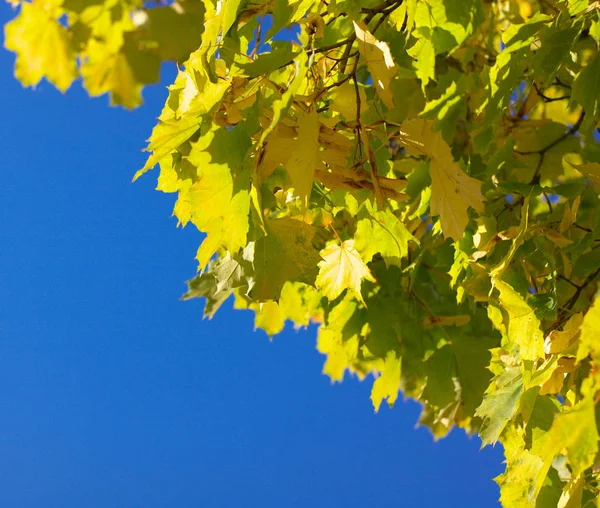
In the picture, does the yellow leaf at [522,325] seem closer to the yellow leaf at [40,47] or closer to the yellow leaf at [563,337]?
the yellow leaf at [563,337]

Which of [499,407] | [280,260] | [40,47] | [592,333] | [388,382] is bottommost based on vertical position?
[592,333]

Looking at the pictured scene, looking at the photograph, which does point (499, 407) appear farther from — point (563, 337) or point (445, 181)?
point (445, 181)

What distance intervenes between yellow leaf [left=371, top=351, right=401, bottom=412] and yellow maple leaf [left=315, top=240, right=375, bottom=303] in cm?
62

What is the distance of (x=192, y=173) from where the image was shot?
106 cm

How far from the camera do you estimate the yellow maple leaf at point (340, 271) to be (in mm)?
1207

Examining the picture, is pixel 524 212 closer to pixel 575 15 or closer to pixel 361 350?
pixel 575 15

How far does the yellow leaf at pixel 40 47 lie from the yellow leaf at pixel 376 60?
4.17 feet

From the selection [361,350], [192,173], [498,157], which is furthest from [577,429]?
[361,350]

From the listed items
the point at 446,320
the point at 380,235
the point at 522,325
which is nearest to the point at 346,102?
the point at 380,235

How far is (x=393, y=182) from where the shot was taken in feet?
3.48

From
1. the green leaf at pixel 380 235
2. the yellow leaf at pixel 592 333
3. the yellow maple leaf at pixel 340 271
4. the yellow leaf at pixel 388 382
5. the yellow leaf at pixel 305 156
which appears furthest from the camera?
the yellow leaf at pixel 388 382

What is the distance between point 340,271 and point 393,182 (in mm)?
222

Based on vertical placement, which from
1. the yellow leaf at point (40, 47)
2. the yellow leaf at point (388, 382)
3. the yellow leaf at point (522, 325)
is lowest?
the yellow leaf at point (522, 325)

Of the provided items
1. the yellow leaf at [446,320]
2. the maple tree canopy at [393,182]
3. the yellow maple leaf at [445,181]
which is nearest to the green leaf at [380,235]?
the maple tree canopy at [393,182]
